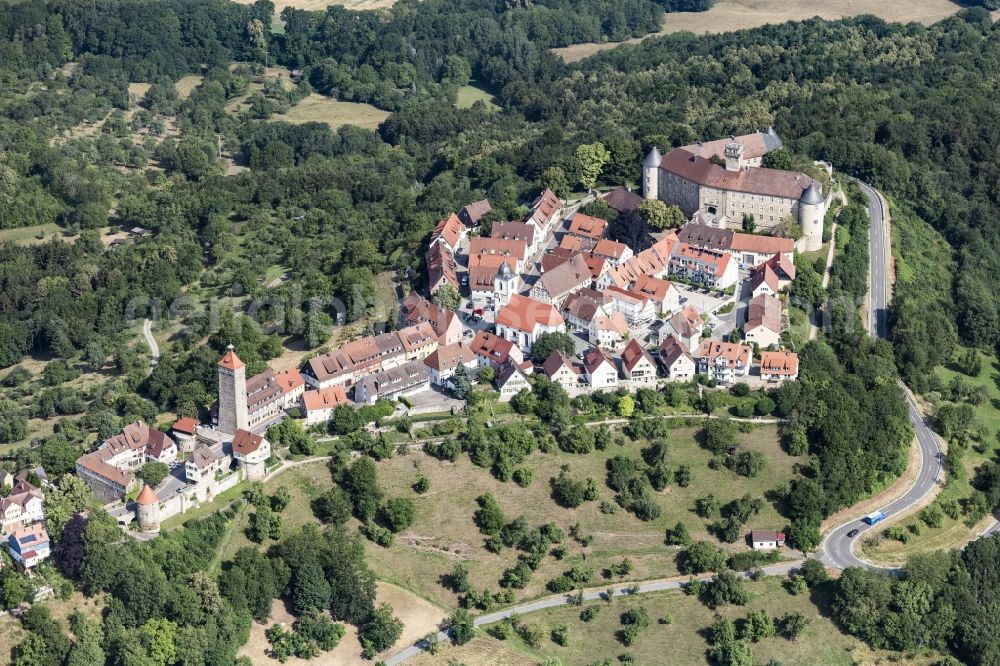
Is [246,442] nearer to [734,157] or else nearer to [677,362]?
[677,362]

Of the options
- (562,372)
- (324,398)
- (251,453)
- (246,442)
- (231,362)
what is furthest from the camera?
(562,372)

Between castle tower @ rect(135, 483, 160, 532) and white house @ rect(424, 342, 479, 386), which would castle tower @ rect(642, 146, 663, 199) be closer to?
white house @ rect(424, 342, 479, 386)

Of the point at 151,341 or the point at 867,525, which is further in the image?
the point at 151,341

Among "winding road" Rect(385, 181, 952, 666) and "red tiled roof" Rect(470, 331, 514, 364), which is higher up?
"red tiled roof" Rect(470, 331, 514, 364)

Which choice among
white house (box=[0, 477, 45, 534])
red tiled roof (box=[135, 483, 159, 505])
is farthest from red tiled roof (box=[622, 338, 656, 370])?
white house (box=[0, 477, 45, 534])

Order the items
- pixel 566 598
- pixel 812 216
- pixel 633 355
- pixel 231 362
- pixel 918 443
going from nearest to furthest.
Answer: pixel 566 598 → pixel 231 362 → pixel 633 355 → pixel 918 443 → pixel 812 216

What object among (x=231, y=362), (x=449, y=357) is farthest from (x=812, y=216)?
(x=231, y=362)
